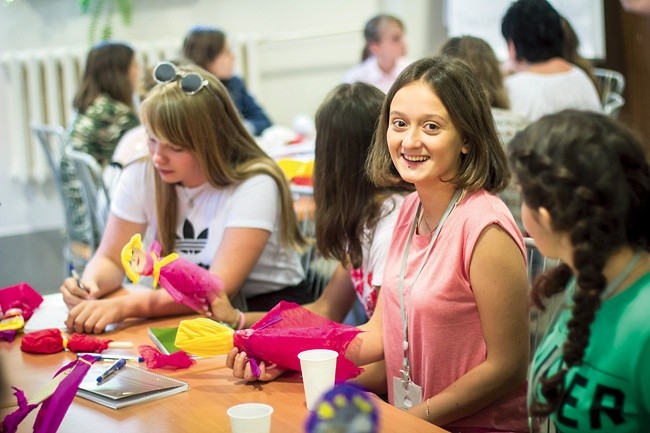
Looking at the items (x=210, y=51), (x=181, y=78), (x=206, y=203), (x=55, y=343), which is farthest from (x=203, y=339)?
(x=210, y=51)

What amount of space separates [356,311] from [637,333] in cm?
147

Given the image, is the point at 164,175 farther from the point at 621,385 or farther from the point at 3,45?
the point at 3,45

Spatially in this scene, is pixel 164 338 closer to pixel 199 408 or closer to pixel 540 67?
pixel 199 408

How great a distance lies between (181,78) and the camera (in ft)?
7.86

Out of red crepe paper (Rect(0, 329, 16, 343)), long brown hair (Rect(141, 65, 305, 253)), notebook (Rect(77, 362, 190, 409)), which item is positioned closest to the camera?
notebook (Rect(77, 362, 190, 409))

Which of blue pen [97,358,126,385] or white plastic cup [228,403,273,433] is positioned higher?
white plastic cup [228,403,273,433]

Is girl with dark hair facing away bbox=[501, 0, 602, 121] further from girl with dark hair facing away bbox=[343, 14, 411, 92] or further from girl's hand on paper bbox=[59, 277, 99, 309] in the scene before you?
girl's hand on paper bbox=[59, 277, 99, 309]

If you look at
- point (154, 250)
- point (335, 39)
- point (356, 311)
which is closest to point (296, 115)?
point (335, 39)

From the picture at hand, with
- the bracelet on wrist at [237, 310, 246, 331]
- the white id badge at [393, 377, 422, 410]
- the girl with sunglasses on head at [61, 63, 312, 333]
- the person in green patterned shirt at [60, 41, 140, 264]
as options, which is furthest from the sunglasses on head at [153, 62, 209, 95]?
the person in green patterned shirt at [60, 41, 140, 264]

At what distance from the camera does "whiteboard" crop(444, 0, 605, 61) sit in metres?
5.93

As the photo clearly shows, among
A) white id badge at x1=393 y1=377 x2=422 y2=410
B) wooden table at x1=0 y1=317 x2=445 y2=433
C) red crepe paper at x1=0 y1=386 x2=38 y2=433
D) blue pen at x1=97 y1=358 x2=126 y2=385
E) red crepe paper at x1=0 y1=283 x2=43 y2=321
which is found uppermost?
red crepe paper at x1=0 y1=386 x2=38 y2=433

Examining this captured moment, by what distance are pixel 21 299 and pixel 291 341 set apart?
94cm

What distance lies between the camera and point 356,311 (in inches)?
106

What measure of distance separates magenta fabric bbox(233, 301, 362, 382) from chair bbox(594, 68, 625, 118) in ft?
7.94
